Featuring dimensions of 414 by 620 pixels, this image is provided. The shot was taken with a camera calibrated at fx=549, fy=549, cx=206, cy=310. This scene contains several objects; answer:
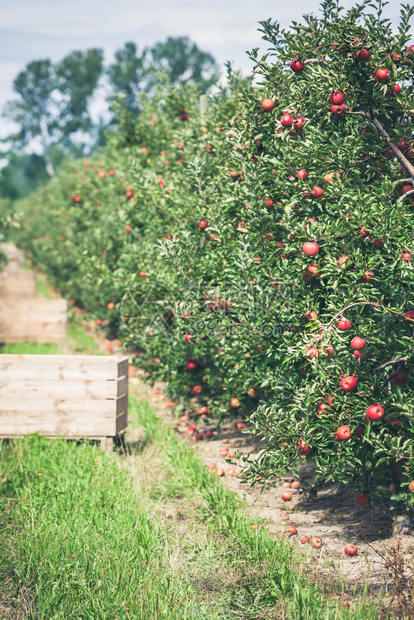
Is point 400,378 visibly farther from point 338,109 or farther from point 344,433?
point 338,109

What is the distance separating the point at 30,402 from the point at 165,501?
170 centimetres

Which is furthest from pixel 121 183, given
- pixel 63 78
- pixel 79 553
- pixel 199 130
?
pixel 63 78

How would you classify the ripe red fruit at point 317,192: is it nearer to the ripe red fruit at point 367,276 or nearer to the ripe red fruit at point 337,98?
the ripe red fruit at point 337,98

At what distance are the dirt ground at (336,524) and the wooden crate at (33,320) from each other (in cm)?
450

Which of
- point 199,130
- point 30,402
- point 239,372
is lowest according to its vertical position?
point 30,402

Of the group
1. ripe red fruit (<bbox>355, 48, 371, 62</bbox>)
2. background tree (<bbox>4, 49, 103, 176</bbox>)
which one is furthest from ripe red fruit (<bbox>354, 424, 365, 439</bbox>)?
background tree (<bbox>4, 49, 103, 176</bbox>)

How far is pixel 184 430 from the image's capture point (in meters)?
6.08

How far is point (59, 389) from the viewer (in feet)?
16.7

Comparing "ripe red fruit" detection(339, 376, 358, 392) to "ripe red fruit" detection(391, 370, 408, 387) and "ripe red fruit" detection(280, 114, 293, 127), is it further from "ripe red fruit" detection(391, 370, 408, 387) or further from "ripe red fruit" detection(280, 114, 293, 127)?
"ripe red fruit" detection(280, 114, 293, 127)

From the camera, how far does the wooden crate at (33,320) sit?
906 cm

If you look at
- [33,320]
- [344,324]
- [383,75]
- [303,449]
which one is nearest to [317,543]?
[303,449]

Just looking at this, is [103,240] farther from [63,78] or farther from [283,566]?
[63,78]

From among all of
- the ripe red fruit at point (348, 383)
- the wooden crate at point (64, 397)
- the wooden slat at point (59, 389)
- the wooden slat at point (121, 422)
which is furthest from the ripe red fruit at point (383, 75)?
the wooden slat at point (121, 422)

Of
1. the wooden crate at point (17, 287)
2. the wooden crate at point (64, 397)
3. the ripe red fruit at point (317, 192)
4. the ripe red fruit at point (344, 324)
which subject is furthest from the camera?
the wooden crate at point (17, 287)
